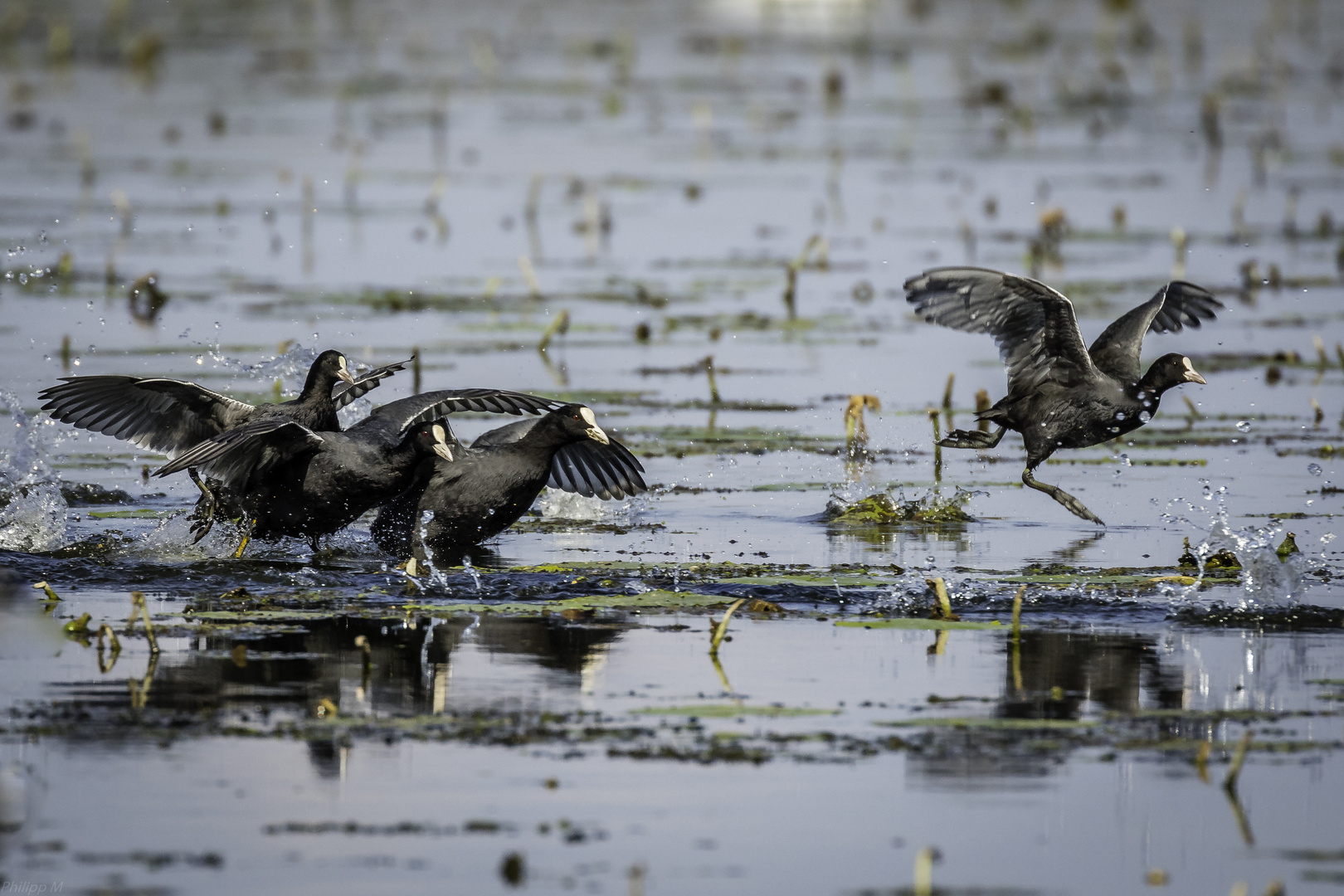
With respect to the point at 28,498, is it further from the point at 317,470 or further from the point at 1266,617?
the point at 1266,617

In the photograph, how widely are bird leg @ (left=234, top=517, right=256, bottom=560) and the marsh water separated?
106 mm

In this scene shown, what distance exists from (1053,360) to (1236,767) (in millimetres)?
4697

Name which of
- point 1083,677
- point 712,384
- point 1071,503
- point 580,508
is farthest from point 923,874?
point 712,384

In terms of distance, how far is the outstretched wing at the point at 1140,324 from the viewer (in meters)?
10.3

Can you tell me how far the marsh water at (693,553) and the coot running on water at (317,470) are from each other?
27cm

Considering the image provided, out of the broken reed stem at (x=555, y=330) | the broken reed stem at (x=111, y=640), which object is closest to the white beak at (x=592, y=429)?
the broken reed stem at (x=111, y=640)

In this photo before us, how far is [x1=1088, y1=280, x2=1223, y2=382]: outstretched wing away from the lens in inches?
407

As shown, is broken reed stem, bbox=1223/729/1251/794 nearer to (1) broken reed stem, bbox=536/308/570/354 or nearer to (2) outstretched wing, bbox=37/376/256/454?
(2) outstretched wing, bbox=37/376/256/454

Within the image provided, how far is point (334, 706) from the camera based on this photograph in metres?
6.56

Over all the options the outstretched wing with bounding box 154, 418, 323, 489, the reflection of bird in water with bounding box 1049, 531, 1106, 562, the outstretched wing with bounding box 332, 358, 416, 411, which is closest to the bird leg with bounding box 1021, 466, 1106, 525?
the reflection of bird in water with bounding box 1049, 531, 1106, 562

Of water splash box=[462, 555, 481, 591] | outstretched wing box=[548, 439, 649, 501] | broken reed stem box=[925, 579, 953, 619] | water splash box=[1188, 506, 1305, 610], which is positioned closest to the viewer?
broken reed stem box=[925, 579, 953, 619]

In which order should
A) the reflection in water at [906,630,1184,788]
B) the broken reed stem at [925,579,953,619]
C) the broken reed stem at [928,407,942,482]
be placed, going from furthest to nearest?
the broken reed stem at [928,407,942,482] < the broken reed stem at [925,579,953,619] < the reflection in water at [906,630,1184,788]

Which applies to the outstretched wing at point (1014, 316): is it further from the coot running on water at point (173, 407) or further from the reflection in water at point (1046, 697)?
the coot running on water at point (173, 407)

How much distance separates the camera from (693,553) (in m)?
9.38
